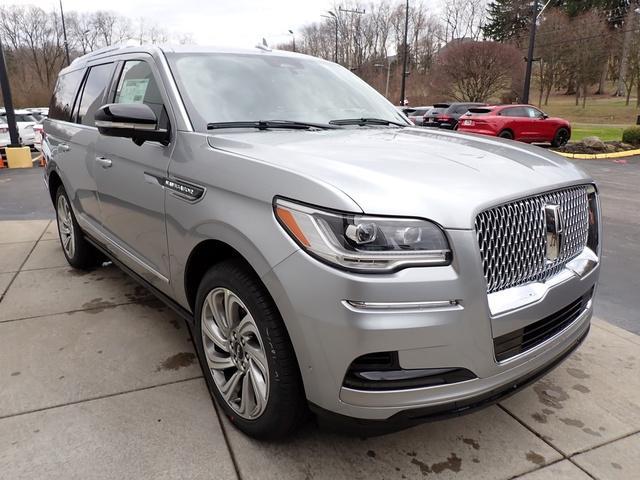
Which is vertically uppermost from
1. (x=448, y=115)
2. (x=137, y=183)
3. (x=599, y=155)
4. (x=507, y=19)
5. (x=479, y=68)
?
(x=507, y=19)

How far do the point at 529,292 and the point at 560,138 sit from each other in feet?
63.0

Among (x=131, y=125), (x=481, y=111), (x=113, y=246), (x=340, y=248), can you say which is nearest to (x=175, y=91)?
(x=131, y=125)

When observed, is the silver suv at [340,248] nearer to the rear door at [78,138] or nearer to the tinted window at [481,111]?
the rear door at [78,138]

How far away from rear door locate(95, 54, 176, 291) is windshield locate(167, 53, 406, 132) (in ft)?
0.58

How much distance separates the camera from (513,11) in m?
Answer: 63.4

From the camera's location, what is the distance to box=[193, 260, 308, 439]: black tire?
2.02 meters

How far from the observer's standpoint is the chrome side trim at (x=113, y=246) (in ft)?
9.92

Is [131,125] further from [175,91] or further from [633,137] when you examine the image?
[633,137]

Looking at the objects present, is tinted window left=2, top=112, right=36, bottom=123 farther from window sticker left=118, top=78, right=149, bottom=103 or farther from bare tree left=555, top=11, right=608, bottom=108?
bare tree left=555, top=11, right=608, bottom=108

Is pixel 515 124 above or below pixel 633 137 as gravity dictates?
above

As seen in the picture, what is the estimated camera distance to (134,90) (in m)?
3.30

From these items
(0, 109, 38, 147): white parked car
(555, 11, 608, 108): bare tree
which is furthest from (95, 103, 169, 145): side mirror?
(555, 11, 608, 108): bare tree

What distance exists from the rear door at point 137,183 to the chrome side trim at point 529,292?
175 cm

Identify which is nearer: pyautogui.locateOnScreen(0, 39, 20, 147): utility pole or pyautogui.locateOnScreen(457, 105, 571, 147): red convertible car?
pyautogui.locateOnScreen(0, 39, 20, 147): utility pole
